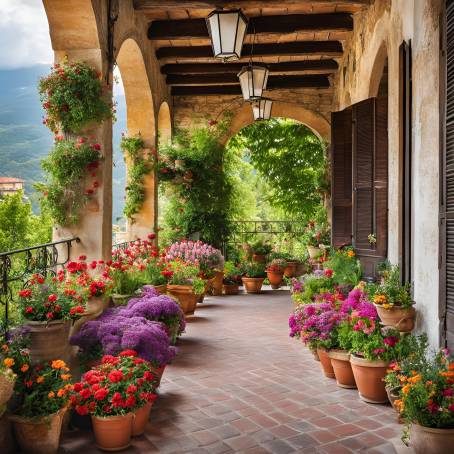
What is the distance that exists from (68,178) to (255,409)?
121 inches

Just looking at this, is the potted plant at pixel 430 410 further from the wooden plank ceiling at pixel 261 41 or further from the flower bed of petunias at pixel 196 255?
the flower bed of petunias at pixel 196 255

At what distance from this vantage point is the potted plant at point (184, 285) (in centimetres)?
746

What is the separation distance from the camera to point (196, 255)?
358 inches

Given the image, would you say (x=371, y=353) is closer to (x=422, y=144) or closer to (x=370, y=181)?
(x=422, y=144)

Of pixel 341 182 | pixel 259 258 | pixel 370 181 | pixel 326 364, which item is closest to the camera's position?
pixel 326 364

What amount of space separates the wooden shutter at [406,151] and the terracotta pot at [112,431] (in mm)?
2665

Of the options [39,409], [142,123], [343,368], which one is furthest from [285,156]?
[39,409]

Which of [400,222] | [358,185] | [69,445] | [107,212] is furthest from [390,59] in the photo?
[69,445]

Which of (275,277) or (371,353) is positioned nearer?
(371,353)

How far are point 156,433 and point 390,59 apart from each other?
4.59 m

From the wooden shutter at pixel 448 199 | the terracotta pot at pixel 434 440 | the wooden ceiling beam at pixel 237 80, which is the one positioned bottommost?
the terracotta pot at pixel 434 440

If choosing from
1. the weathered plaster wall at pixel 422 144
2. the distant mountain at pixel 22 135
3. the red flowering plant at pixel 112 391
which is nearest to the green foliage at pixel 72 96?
the red flowering plant at pixel 112 391

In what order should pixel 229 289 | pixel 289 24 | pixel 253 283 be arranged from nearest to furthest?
1. pixel 289 24
2. pixel 229 289
3. pixel 253 283

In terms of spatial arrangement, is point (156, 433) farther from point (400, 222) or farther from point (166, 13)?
point (166, 13)
